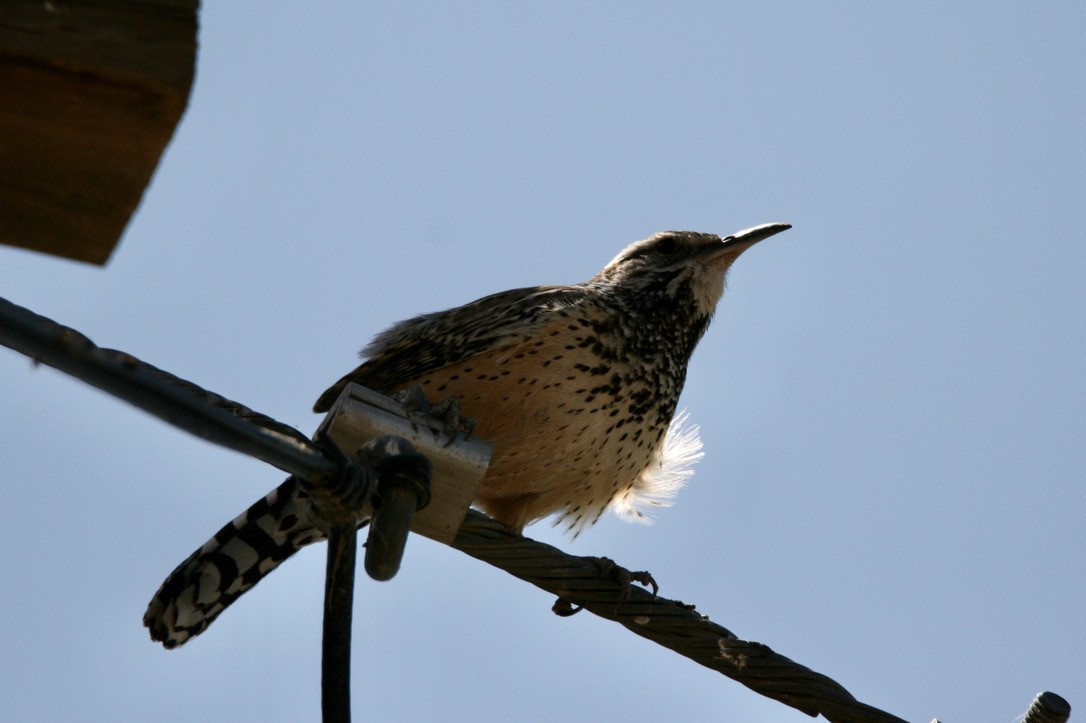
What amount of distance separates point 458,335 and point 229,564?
1197 mm

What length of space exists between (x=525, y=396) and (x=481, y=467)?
5.87ft

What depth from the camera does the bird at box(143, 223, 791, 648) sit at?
467 centimetres

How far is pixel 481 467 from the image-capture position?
302cm

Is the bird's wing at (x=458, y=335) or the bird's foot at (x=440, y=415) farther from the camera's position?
the bird's wing at (x=458, y=335)

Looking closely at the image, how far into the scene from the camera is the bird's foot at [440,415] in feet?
10.1

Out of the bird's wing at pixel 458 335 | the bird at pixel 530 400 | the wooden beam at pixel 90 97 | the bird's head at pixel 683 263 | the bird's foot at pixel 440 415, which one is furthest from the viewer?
the bird's head at pixel 683 263

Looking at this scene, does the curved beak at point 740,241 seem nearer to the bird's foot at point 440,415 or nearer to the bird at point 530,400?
the bird at point 530,400

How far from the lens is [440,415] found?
3504 millimetres

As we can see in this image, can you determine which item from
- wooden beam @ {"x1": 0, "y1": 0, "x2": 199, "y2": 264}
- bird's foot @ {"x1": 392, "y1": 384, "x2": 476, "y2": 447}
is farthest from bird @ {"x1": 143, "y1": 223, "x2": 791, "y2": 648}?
wooden beam @ {"x1": 0, "y1": 0, "x2": 199, "y2": 264}

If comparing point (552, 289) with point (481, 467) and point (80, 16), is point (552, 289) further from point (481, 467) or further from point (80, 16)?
point (80, 16)

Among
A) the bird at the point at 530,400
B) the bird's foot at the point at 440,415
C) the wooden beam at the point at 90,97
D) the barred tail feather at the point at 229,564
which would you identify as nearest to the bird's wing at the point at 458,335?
the bird at the point at 530,400

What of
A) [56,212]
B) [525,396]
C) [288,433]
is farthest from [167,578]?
[56,212]

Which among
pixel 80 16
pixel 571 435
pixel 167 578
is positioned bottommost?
pixel 167 578

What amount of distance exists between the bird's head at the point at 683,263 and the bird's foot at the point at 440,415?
234 centimetres
